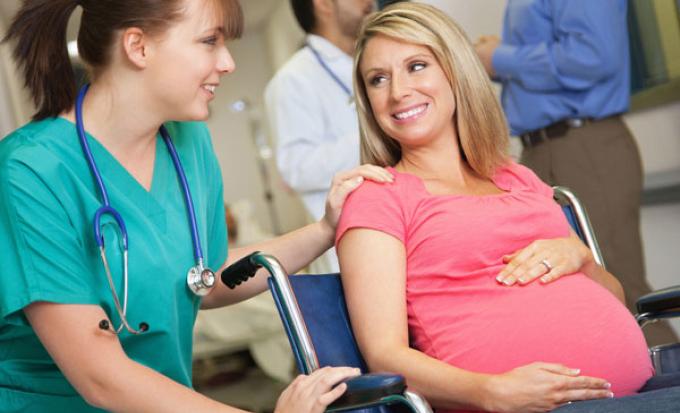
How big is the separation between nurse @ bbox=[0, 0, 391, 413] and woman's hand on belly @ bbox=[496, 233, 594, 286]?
25 centimetres

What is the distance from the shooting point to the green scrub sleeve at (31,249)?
124cm

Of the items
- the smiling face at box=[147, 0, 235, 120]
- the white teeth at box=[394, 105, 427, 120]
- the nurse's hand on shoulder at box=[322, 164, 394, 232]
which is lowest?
the nurse's hand on shoulder at box=[322, 164, 394, 232]

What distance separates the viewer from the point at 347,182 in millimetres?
1497

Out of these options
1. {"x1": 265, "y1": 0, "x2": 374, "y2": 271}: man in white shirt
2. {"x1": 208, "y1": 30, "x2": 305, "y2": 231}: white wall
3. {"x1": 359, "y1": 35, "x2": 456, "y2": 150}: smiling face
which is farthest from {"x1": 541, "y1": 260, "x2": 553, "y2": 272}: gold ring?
{"x1": 208, "y1": 30, "x2": 305, "y2": 231}: white wall

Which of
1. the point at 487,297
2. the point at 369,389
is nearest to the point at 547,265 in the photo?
the point at 487,297

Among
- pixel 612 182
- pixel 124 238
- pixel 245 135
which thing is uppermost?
pixel 124 238

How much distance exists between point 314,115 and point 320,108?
3 centimetres

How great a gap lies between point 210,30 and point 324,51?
41.8 inches

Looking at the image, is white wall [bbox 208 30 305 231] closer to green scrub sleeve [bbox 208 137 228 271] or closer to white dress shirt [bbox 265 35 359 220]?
white dress shirt [bbox 265 35 359 220]

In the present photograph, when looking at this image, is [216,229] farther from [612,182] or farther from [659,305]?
[612,182]

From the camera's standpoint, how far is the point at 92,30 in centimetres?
139

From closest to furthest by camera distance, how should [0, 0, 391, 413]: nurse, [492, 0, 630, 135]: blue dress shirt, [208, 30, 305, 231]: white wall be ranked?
[0, 0, 391, 413]: nurse < [492, 0, 630, 135]: blue dress shirt < [208, 30, 305, 231]: white wall

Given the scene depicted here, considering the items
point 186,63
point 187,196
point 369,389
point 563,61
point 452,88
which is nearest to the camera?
point 369,389

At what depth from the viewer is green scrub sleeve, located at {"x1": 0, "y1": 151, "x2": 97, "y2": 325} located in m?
1.24
